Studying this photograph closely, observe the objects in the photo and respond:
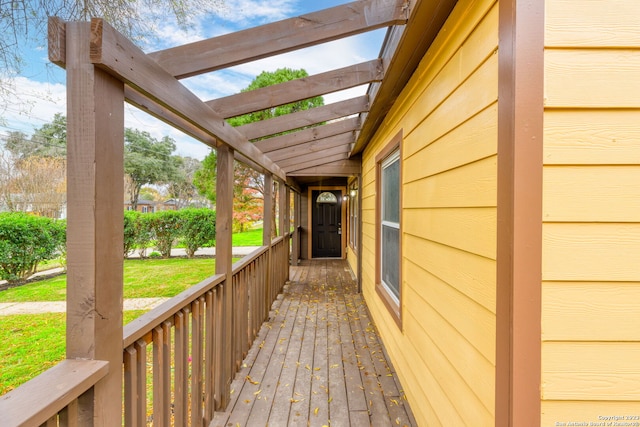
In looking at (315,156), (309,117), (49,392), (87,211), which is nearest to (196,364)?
(49,392)

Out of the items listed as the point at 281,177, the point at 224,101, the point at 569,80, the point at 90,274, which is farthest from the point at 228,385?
the point at 281,177

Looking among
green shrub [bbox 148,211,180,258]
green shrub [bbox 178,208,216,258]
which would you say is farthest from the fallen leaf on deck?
green shrub [bbox 148,211,180,258]

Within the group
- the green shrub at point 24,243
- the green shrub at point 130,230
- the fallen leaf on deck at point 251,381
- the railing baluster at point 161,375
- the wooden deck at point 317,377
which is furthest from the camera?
the green shrub at point 130,230

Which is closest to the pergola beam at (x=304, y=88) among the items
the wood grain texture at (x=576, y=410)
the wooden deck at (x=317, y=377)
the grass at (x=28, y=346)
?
the wood grain texture at (x=576, y=410)

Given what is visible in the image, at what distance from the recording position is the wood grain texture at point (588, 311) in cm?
88

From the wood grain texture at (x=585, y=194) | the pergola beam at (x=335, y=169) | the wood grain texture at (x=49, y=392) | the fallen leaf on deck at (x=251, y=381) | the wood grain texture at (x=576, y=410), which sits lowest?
the fallen leaf on deck at (x=251, y=381)

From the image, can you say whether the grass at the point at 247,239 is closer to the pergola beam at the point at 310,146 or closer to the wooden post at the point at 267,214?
the wooden post at the point at 267,214

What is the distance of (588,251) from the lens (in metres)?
0.89

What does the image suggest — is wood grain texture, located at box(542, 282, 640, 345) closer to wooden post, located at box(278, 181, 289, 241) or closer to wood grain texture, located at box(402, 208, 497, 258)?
wood grain texture, located at box(402, 208, 497, 258)

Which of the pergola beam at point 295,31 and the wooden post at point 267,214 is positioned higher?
the pergola beam at point 295,31

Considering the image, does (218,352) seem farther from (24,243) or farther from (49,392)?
(24,243)

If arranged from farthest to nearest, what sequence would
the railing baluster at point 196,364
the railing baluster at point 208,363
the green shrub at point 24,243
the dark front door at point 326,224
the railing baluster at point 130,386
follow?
the dark front door at point 326,224 < the green shrub at point 24,243 < the railing baluster at point 208,363 < the railing baluster at point 196,364 < the railing baluster at point 130,386

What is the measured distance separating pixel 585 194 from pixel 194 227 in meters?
9.44

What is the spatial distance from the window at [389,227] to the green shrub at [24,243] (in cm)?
530
